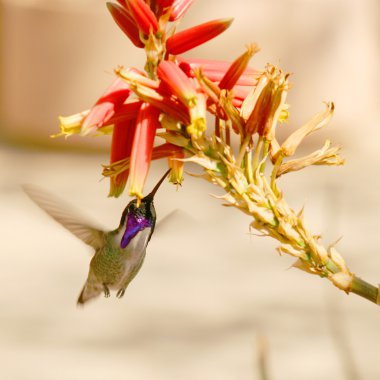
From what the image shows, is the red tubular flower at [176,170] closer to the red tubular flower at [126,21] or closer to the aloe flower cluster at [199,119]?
the aloe flower cluster at [199,119]

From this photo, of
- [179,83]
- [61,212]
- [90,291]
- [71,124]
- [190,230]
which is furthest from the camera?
[190,230]

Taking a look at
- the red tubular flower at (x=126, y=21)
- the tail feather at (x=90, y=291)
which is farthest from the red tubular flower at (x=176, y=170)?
the tail feather at (x=90, y=291)

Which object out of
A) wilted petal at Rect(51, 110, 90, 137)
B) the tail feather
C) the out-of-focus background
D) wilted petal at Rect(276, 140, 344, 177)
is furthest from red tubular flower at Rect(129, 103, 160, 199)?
the out-of-focus background

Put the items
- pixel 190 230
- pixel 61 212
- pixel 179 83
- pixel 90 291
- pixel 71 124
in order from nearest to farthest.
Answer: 1. pixel 179 83
2. pixel 71 124
3. pixel 61 212
4. pixel 90 291
5. pixel 190 230

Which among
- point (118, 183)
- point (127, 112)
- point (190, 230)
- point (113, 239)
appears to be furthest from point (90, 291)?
point (190, 230)

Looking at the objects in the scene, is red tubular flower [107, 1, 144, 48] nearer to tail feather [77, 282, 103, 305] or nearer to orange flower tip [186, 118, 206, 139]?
orange flower tip [186, 118, 206, 139]

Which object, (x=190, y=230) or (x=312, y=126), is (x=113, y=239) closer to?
(x=312, y=126)

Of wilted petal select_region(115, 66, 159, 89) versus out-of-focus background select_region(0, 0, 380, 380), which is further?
out-of-focus background select_region(0, 0, 380, 380)
